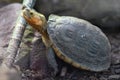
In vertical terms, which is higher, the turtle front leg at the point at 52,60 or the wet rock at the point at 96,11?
the wet rock at the point at 96,11

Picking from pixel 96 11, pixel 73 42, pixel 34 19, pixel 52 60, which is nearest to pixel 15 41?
pixel 34 19

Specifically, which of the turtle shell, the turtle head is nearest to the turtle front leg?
the turtle shell

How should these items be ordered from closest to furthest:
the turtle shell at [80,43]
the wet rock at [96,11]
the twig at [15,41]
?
the twig at [15,41]
the turtle shell at [80,43]
the wet rock at [96,11]

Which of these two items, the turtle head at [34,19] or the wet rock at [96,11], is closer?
the turtle head at [34,19]

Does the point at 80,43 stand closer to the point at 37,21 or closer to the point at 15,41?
the point at 37,21

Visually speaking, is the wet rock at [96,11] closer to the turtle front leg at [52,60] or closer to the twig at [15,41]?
the twig at [15,41]

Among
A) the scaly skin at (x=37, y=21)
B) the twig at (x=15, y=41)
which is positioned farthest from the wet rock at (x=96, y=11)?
the scaly skin at (x=37, y=21)

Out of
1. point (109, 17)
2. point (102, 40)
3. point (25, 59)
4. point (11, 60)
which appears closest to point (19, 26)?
point (25, 59)
